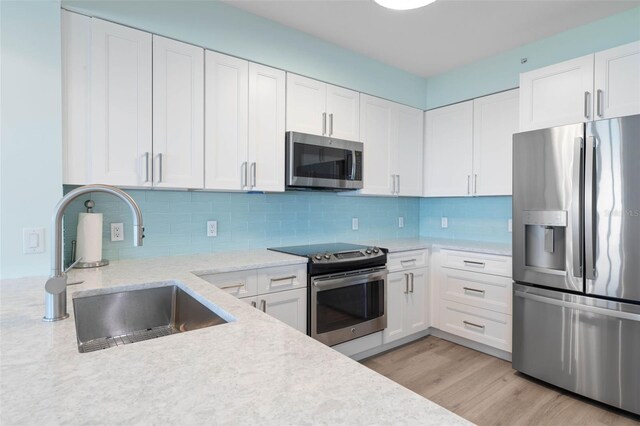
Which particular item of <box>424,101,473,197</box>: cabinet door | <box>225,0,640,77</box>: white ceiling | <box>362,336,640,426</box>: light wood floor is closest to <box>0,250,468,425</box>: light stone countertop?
<box>362,336,640,426</box>: light wood floor

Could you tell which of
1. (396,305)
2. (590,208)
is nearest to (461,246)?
(396,305)

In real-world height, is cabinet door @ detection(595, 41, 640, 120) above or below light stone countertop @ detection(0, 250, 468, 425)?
above

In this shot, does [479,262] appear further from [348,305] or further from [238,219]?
[238,219]

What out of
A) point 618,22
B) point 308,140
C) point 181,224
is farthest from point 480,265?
point 181,224

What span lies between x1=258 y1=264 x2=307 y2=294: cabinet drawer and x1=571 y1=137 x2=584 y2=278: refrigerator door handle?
5.68 feet

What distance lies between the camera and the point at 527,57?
2984 millimetres

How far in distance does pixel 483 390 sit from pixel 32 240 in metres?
2.85

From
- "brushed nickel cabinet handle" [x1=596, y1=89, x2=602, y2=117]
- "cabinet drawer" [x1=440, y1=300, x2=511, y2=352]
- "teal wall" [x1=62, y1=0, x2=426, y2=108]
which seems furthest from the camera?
"cabinet drawer" [x1=440, y1=300, x2=511, y2=352]

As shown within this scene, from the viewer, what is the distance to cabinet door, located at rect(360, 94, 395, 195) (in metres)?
3.18

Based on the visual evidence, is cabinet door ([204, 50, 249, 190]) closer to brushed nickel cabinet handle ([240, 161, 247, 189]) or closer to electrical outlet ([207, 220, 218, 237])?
brushed nickel cabinet handle ([240, 161, 247, 189])

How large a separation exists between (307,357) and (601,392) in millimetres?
2321

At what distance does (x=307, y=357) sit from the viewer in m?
0.81

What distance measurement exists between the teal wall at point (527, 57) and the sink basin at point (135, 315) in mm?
3171

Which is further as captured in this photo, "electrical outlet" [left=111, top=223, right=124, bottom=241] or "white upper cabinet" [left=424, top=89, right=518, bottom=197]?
"white upper cabinet" [left=424, top=89, right=518, bottom=197]
